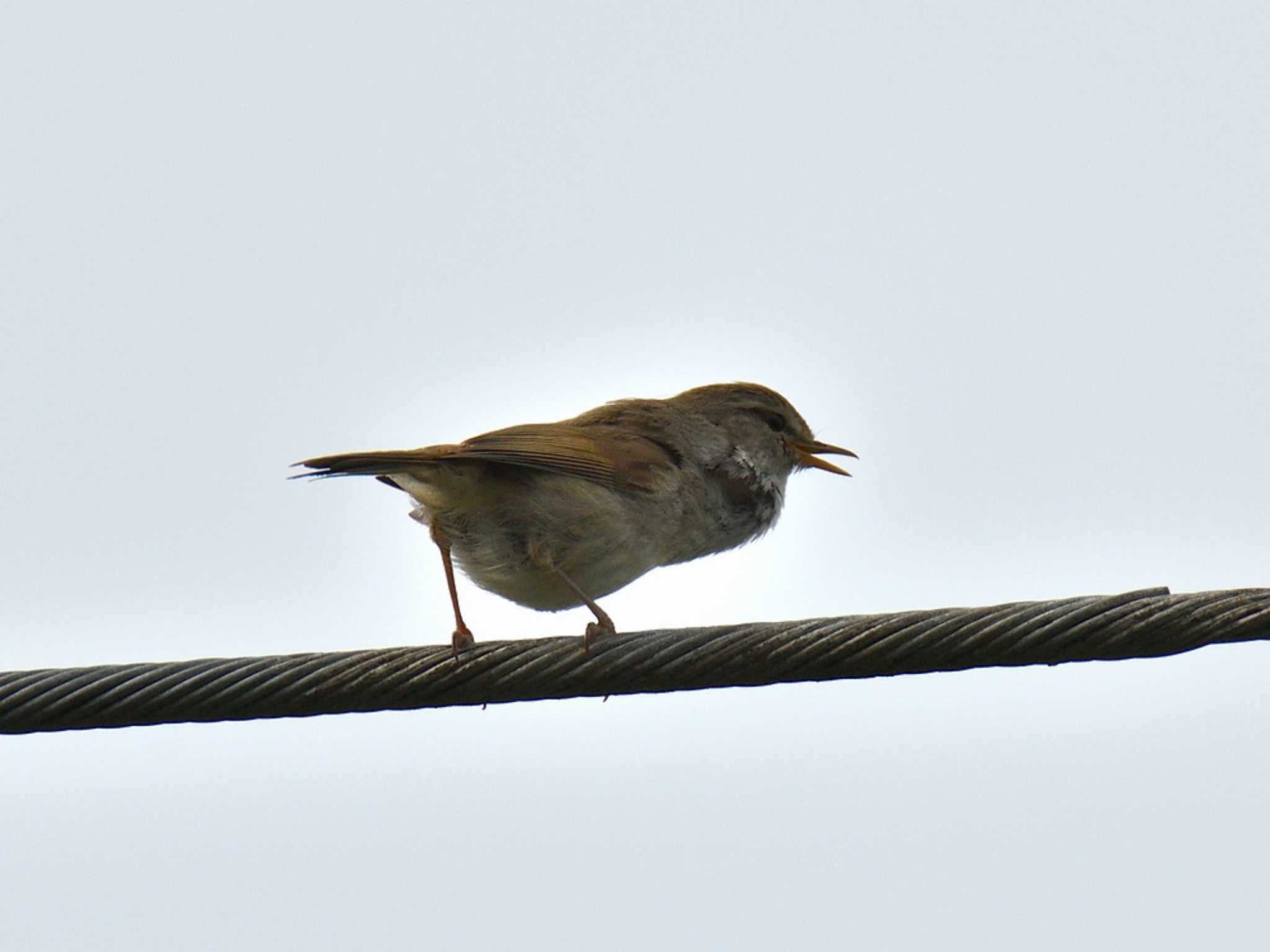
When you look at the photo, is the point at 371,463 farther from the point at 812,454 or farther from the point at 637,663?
the point at 812,454

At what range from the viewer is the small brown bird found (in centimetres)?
679

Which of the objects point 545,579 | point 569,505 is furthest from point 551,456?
point 545,579

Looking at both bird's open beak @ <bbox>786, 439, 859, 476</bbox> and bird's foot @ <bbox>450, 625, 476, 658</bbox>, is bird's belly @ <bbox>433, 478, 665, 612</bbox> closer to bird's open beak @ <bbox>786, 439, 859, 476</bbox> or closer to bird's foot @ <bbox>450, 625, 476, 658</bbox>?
bird's foot @ <bbox>450, 625, 476, 658</bbox>

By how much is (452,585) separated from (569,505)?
649 mm

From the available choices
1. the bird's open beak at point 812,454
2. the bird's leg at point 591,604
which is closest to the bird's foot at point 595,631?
the bird's leg at point 591,604

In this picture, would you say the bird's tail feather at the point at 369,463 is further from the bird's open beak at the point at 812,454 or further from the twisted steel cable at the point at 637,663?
the bird's open beak at the point at 812,454

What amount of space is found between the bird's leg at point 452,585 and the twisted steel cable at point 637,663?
117 centimetres

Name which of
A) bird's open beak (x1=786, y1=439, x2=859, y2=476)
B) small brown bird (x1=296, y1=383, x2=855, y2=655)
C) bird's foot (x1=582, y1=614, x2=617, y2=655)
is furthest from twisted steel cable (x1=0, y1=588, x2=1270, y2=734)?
bird's open beak (x1=786, y1=439, x2=859, y2=476)

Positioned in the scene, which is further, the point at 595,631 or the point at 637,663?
the point at 595,631

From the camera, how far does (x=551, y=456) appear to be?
6895mm

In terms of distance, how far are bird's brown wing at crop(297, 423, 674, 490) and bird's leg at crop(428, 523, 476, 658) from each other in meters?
0.48

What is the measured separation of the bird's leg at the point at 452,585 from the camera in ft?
21.2

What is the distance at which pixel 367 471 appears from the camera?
618 cm

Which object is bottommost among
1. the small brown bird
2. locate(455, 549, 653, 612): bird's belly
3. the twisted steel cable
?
the twisted steel cable
